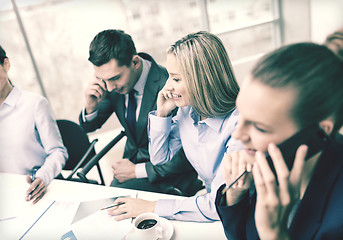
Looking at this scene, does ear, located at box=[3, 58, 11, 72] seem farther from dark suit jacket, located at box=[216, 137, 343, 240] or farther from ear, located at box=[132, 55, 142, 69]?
dark suit jacket, located at box=[216, 137, 343, 240]

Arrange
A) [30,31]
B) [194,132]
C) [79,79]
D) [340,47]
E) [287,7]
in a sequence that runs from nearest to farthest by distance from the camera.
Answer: [340,47] → [194,132] → [30,31] → [79,79] → [287,7]

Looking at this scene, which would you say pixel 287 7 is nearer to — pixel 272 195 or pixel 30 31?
pixel 30 31

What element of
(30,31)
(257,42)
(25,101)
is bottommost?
(257,42)

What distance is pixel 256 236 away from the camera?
2.54 feet

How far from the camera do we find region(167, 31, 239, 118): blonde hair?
42.1 inches

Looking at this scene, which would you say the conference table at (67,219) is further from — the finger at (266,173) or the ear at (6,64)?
the ear at (6,64)

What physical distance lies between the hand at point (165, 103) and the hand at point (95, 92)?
A: 0.61 m

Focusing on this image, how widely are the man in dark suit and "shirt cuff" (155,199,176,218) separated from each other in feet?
1.46

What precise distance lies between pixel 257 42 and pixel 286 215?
14.4 ft

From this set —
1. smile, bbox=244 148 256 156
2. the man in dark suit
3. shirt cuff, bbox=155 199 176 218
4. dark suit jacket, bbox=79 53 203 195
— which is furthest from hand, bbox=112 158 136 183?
smile, bbox=244 148 256 156

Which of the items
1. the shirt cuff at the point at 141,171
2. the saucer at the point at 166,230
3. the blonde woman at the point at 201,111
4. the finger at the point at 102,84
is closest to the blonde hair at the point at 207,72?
the blonde woman at the point at 201,111

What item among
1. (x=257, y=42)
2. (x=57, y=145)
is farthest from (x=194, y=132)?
(x=257, y=42)

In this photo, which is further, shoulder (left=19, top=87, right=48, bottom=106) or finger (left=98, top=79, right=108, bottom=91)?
finger (left=98, top=79, right=108, bottom=91)

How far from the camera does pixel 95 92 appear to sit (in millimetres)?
1803
